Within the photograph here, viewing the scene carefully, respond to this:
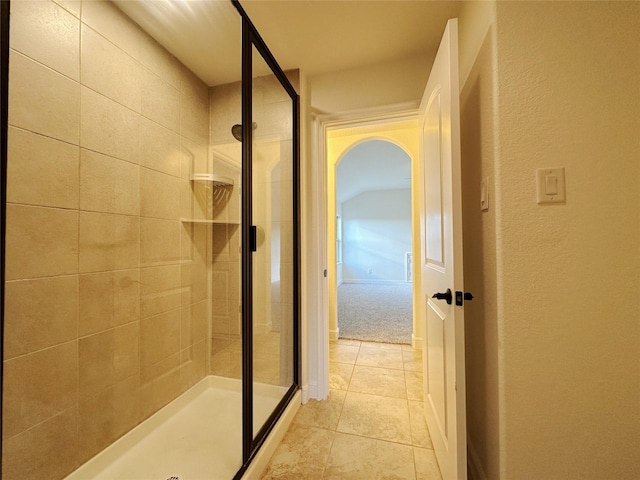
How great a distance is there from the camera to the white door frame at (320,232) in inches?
73.7

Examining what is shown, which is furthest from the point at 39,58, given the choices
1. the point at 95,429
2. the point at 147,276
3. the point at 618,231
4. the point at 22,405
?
the point at 618,231

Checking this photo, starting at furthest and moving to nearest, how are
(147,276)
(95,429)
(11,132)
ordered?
(147,276) < (95,429) < (11,132)

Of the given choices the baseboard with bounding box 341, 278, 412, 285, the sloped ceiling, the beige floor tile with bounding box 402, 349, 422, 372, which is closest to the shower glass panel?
the beige floor tile with bounding box 402, 349, 422, 372

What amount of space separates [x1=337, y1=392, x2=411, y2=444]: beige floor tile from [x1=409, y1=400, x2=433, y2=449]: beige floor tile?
27 millimetres

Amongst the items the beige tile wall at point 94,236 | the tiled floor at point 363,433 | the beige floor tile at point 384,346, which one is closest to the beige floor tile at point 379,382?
the tiled floor at point 363,433

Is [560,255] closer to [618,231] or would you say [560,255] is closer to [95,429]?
[618,231]

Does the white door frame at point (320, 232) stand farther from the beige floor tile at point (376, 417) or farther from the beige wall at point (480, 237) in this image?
the beige wall at point (480, 237)

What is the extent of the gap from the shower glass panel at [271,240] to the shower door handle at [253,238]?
0.02 metres

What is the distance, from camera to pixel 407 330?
320cm

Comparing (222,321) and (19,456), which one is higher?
(222,321)

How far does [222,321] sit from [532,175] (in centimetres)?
197

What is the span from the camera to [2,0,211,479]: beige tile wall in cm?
107

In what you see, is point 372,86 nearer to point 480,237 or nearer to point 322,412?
point 480,237

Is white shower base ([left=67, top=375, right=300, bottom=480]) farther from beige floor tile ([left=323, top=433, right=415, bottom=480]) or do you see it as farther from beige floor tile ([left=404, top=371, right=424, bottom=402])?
beige floor tile ([left=404, top=371, right=424, bottom=402])
